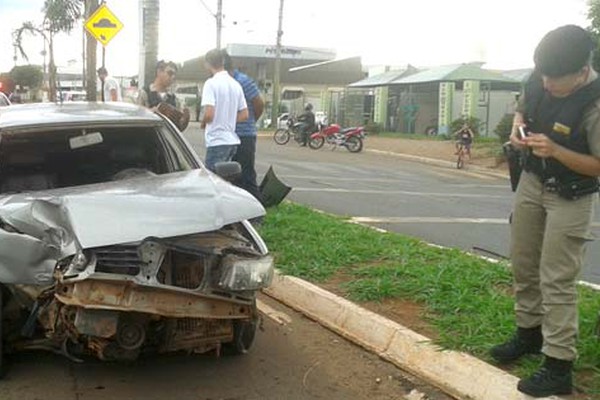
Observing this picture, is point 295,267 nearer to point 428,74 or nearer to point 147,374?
point 147,374

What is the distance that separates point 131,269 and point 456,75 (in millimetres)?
29060

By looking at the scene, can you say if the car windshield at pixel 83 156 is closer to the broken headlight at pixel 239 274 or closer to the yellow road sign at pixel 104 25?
the broken headlight at pixel 239 274

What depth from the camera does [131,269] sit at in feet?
12.8

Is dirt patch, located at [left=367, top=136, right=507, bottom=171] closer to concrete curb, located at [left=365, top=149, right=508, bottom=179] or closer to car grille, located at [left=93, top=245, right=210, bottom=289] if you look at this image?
concrete curb, located at [left=365, top=149, right=508, bottom=179]

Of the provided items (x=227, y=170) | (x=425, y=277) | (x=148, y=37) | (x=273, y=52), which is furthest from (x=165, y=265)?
(x=273, y=52)

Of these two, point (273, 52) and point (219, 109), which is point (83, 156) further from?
point (273, 52)

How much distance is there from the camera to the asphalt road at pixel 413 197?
9.20 metres

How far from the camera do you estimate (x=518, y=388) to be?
386 centimetres

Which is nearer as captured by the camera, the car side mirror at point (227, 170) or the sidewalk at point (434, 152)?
the car side mirror at point (227, 170)

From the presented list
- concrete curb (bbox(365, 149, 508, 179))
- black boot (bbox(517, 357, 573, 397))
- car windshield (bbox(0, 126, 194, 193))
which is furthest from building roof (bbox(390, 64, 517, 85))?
black boot (bbox(517, 357, 573, 397))

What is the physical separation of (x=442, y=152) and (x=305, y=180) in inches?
411

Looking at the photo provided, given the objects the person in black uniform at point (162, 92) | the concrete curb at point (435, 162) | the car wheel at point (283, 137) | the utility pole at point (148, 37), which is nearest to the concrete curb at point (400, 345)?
the person in black uniform at point (162, 92)

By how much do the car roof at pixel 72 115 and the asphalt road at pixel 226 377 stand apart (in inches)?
62.5

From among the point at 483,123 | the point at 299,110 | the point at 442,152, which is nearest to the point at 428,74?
the point at 483,123
